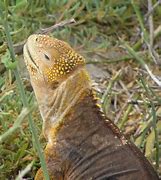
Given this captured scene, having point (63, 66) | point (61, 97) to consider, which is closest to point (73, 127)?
point (61, 97)

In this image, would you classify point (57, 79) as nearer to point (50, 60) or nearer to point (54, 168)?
point (50, 60)

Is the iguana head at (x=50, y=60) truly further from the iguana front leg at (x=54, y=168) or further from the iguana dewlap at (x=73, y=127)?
the iguana front leg at (x=54, y=168)

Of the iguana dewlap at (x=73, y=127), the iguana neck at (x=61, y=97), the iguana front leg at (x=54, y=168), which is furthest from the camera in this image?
the iguana neck at (x=61, y=97)

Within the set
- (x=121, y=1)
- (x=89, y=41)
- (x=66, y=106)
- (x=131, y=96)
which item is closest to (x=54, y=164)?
(x=66, y=106)

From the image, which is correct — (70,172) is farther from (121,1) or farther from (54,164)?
(121,1)

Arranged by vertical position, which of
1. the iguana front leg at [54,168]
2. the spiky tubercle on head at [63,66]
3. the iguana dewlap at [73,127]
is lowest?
the iguana front leg at [54,168]

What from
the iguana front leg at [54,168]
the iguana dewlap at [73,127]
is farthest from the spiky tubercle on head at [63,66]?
the iguana front leg at [54,168]

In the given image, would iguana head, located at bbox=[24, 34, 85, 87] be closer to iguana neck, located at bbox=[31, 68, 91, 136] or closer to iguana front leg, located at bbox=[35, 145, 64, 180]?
iguana neck, located at bbox=[31, 68, 91, 136]
